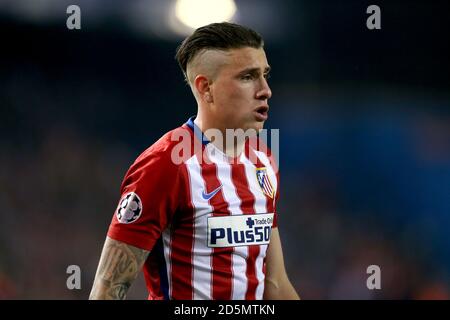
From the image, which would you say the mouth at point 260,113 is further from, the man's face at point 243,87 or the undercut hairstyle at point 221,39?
the undercut hairstyle at point 221,39

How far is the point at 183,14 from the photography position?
16.1 feet

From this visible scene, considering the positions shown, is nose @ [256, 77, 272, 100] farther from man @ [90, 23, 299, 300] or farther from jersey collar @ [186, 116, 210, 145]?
jersey collar @ [186, 116, 210, 145]

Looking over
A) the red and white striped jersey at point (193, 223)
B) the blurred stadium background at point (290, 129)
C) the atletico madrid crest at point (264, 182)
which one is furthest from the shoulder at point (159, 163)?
the blurred stadium background at point (290, 129)

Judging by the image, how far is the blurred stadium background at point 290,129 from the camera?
15.3ft

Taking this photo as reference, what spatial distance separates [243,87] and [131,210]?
0.56 metres

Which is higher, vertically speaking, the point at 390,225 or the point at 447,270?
the point at 390,225

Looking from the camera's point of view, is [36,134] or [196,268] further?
[36,134]

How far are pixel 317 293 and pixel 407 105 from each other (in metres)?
1.82

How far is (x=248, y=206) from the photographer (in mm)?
1979

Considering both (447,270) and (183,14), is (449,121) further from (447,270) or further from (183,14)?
(183,14)

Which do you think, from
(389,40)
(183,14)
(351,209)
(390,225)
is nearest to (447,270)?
(390,225)

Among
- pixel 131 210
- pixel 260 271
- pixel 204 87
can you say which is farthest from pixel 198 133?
pixel 260 271

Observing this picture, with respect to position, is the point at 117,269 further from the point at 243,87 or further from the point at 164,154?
the point at 243,87
